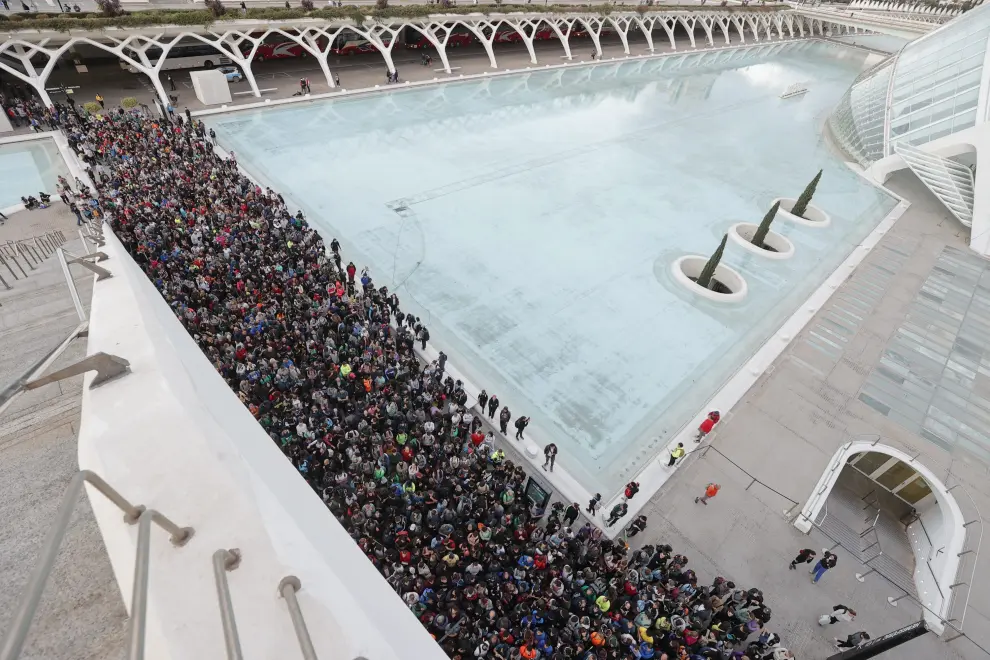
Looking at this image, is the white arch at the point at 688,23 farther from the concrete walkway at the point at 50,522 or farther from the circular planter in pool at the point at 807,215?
the concrete walkway at the point at 50,522

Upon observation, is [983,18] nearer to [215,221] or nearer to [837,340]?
[837,340]

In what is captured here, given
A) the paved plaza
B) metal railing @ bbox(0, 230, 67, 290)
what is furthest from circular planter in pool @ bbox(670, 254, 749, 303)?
the paved plaza

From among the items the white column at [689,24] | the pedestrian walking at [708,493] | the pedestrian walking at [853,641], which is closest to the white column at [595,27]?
the white column at [689,24]

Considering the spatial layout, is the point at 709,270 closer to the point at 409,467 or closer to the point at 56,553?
the point at 409,467

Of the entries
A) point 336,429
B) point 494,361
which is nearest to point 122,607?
point 336,429

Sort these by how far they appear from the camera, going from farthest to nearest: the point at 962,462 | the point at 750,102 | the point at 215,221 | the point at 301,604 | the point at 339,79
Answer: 1. the point at 750,102
2. the point at 339,79
3. the point at 215,221
4. the point at 962,462
5. the point at 301,604

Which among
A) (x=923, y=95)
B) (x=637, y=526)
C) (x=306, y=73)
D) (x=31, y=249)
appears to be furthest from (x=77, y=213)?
(x=923, y=95)

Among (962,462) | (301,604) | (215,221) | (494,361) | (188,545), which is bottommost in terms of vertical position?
(962,462)
